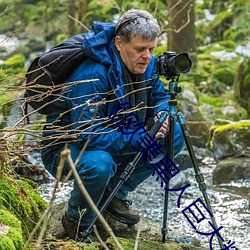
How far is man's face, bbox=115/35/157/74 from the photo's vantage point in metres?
3.39

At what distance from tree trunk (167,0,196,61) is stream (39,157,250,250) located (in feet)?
13.9

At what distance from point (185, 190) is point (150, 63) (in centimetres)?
273

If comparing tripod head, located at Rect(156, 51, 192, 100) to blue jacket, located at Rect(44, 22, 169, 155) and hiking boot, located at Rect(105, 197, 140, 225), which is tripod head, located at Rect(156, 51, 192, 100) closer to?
blue jacket, located at Rect(44, 22, 169, 155)

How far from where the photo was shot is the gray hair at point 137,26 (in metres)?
3.37

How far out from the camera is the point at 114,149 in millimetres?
3385

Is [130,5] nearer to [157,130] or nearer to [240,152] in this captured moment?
[240,152]

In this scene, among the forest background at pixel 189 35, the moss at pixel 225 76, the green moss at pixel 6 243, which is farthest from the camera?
the moss at pixel 225 76

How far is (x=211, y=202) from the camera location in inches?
224

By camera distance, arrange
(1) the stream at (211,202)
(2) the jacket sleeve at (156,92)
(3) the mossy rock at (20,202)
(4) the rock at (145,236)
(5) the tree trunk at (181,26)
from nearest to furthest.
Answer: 1. (3) the mossy rock at (20,202)
2. (4) the rock at (145,236)
3. (2) the jacket sleeve at (156,92)
4. (1) the stream at (211,202)
5. (5) the tree trunk at (181,26)

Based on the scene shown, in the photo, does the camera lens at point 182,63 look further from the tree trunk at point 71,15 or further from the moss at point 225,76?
the tree trunk at point 71,15

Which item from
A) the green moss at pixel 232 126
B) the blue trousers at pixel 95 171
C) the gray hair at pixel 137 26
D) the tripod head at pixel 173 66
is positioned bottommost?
the green moss at pixel 232 126

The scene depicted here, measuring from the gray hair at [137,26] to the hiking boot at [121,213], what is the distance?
103 centimetres

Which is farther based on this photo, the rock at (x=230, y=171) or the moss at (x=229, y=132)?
the moss at (x=229, y=132)

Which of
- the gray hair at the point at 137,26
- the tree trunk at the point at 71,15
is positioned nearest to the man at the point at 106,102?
the gray hair at the point at 137,26
